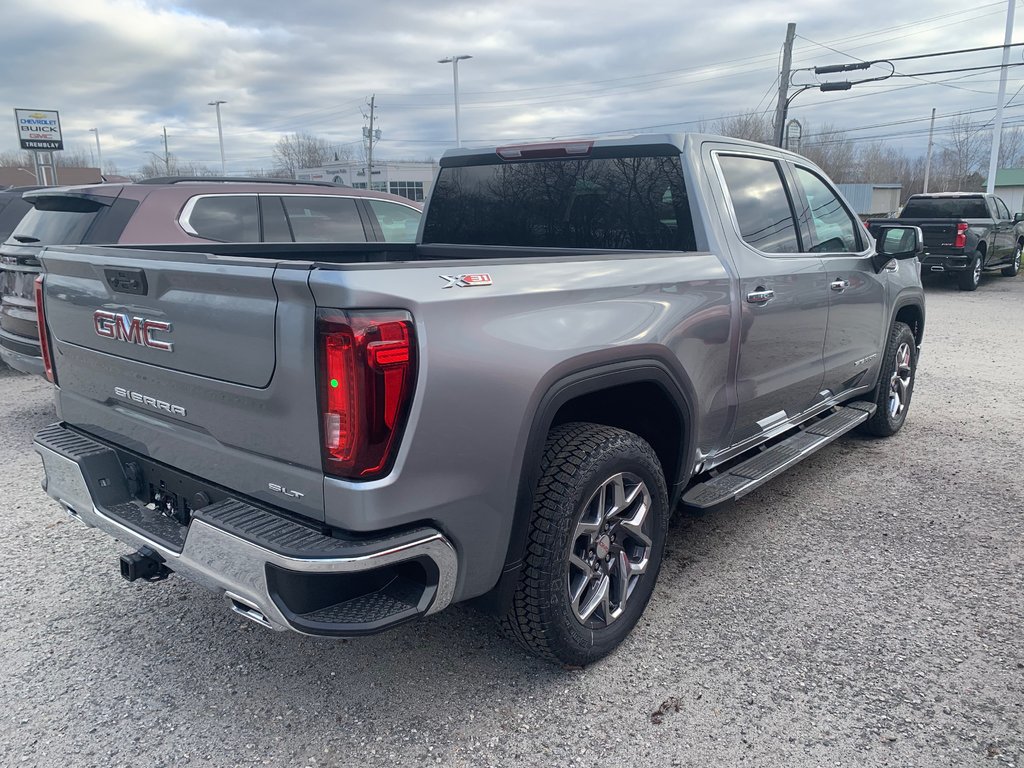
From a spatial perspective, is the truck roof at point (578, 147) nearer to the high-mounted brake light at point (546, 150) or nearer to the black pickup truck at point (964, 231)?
the high-mounted brake light at point (546, 150)

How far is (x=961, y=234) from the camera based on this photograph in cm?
1498

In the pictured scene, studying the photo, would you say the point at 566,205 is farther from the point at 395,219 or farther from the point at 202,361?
the point at 395,219

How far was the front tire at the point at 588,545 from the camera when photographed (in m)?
2.65

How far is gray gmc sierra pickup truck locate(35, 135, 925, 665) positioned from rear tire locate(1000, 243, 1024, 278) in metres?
17.2

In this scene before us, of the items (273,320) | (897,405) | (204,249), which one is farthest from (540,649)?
(897,405)

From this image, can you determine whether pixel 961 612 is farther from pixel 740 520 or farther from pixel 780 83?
pixel 780 83

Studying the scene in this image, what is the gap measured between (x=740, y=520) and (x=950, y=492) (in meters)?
1.45

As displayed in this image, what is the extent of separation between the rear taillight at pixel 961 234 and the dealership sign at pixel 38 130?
109 feet

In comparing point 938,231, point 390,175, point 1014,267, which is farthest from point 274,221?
point 390,175

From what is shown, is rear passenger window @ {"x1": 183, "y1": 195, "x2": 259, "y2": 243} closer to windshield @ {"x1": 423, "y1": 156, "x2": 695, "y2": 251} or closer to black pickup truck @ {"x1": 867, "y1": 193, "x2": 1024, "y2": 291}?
windshield @ {"x1": 423, "y1": 156, "x2": 695, "y2": 251}

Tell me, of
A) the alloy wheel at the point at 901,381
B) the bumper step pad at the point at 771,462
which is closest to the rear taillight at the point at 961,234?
the alloy wheel at the point at 901,381

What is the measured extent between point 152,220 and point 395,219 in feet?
8.04

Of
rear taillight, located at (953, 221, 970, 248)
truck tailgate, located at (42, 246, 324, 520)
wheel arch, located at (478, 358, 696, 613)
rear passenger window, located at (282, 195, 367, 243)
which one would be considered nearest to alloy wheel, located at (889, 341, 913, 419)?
wheel arch, located at (478, 358, 696, 613)

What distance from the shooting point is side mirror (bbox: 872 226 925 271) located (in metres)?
4.98
